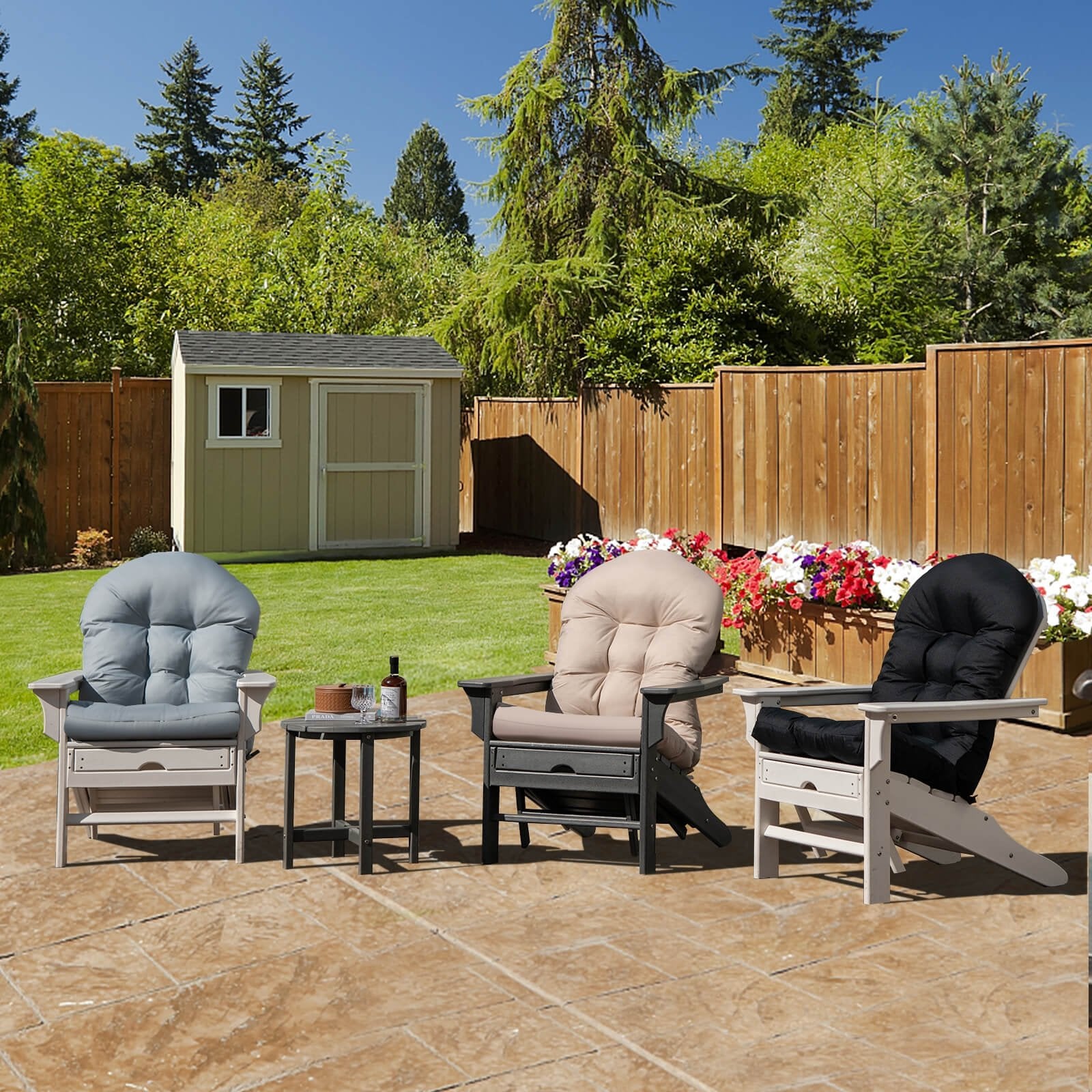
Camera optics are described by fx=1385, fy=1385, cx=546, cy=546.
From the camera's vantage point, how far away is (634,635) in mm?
5625

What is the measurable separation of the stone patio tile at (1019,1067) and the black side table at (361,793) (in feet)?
7.37

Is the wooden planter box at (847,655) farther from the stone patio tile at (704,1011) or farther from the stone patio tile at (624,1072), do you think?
the stone patio tile at (624,1072)

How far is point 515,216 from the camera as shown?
17.9 metres

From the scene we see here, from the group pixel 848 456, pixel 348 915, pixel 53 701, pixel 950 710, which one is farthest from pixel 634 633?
pixel 848 456

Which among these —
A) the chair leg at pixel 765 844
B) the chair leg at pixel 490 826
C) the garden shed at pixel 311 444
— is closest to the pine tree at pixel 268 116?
the garden shed at pixel 311 444

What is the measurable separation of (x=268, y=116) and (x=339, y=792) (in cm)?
5256

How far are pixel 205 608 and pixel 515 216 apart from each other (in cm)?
1314

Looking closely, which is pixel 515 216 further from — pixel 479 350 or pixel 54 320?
pixel 54 320

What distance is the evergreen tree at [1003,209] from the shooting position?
26422 millimetres

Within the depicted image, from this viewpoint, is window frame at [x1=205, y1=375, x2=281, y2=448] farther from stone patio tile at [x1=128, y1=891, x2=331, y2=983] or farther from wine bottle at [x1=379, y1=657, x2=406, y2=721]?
stone patio tile at [x1=128, y1=891, x2=331, y2=983]

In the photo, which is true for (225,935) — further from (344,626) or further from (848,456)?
(848,456)

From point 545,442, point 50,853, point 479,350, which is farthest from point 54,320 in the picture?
point 50,853

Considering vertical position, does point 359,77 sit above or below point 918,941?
above

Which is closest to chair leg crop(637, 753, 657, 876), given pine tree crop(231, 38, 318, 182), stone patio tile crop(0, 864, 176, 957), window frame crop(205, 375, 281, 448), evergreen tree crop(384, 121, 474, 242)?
stone patio tile crop(0, 864, 176, 957)
